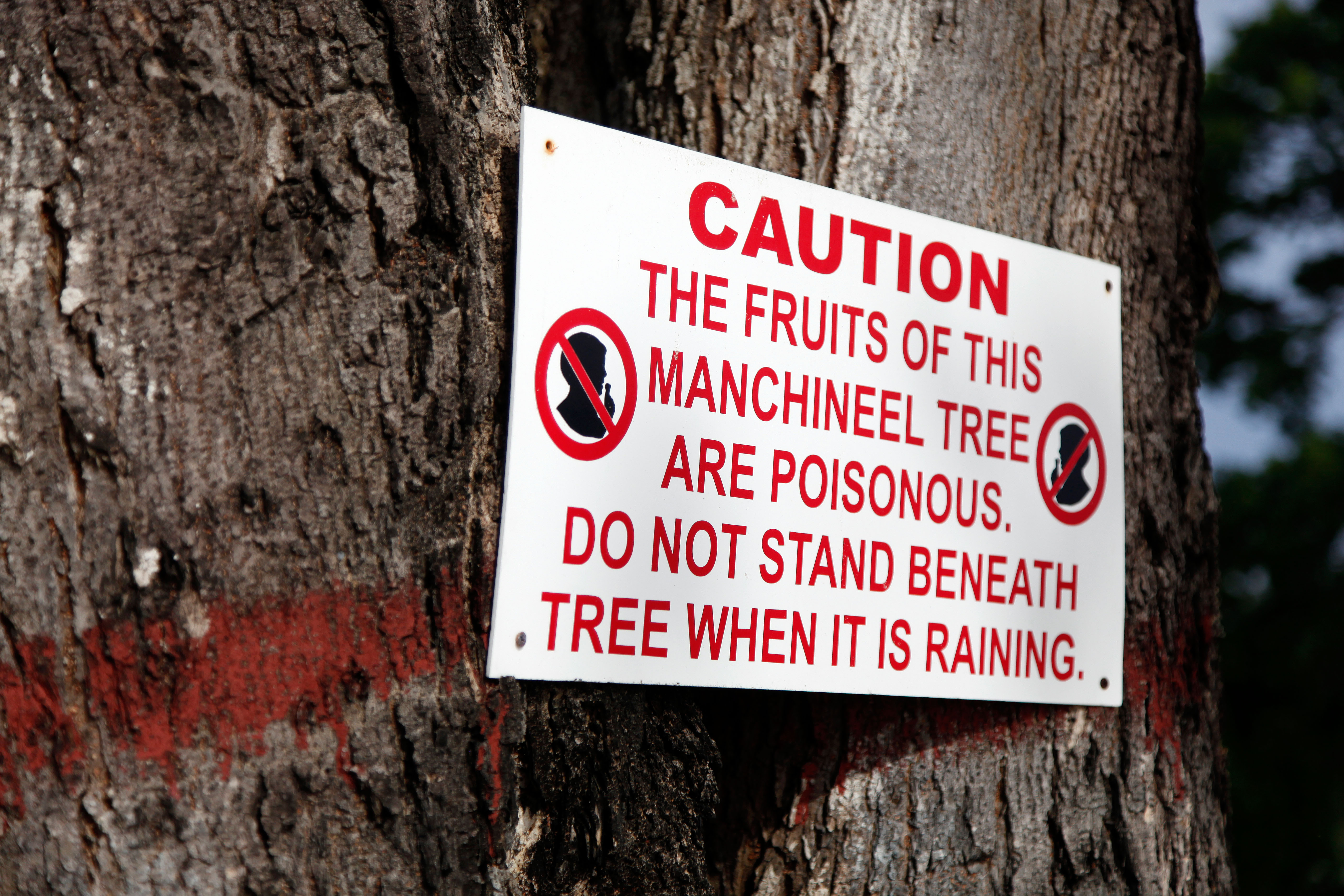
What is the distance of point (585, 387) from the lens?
110cm

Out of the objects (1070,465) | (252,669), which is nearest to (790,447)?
(1070,465)

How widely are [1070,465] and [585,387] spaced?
751mm

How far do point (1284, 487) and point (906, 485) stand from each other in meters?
5.98

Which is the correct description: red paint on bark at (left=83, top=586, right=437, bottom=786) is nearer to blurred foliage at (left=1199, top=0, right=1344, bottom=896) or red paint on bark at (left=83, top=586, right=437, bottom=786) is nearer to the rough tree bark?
the rough tree bark

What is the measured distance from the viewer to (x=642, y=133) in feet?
5.23

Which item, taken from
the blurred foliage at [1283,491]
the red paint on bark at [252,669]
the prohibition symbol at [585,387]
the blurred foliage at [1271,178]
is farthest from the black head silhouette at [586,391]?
the blurred foliage at [1271,178]

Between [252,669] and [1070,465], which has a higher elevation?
[1070,465]

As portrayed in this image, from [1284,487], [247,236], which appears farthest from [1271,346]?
[247,236]

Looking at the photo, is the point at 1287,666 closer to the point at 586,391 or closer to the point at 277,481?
the point at 586,391

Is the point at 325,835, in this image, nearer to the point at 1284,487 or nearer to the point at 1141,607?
the point at 1141,607

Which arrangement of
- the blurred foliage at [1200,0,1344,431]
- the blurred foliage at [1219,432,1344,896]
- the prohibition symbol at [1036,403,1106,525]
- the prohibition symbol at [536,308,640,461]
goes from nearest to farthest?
the prohibition symbol at [536,308,640,461], the prohibition symbol at [1036,403,1106,525], the blurred foliage at [1219,432,1344,896], the blurred foliage at [1200,0,1344,431]

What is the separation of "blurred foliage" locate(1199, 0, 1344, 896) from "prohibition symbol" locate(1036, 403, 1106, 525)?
3.12 m

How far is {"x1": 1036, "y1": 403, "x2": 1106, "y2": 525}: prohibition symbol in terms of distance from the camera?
1.44m

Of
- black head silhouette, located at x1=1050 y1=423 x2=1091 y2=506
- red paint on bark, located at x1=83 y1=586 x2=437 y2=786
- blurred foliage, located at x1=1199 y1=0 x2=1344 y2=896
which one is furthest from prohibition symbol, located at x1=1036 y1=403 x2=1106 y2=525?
blurred foliage, located at x1=1199 y1=0 x2=1344 y2=896
